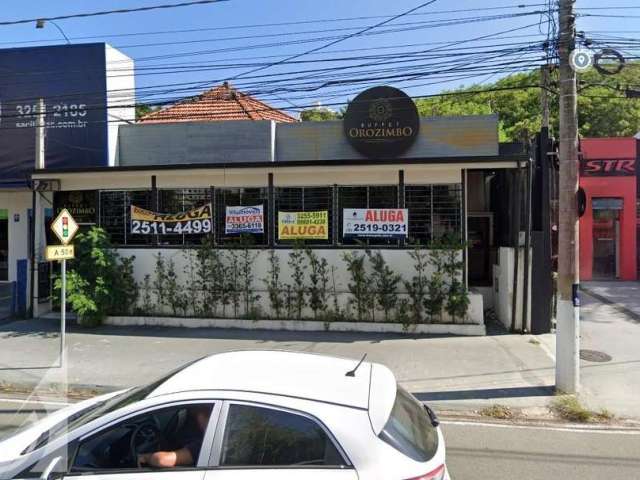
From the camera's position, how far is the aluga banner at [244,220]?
1251 centimetres

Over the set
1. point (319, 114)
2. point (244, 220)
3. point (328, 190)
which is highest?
point (319, 114)

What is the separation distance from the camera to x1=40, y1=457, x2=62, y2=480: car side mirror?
2848mm

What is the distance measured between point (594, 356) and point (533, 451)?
16.1 ft

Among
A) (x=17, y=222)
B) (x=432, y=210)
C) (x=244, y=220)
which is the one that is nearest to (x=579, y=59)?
(x=432, y=210)

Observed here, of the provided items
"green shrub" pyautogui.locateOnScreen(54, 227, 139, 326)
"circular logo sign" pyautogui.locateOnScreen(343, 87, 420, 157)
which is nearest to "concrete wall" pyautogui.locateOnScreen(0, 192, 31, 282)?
"green shrub" pyautogui.locateOnScreen(54, 227, 139, 326)

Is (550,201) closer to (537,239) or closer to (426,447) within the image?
(537,239)

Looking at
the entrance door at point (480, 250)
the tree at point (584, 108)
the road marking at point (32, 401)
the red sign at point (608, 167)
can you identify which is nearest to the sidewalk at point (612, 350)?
the entrance door at point (480, 250)

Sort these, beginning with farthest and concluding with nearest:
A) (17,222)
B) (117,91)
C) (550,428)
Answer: (17,222), (117,91), (550,428)

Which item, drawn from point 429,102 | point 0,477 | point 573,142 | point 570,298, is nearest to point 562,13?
point 573,142

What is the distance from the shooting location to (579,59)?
7.64 m

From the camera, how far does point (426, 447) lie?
298 centimetres

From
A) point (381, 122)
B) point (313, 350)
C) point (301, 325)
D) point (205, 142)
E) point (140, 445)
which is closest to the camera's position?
point (140, 445)

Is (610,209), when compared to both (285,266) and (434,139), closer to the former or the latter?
(434,139)

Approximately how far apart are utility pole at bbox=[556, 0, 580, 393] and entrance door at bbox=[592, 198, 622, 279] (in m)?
15.0
